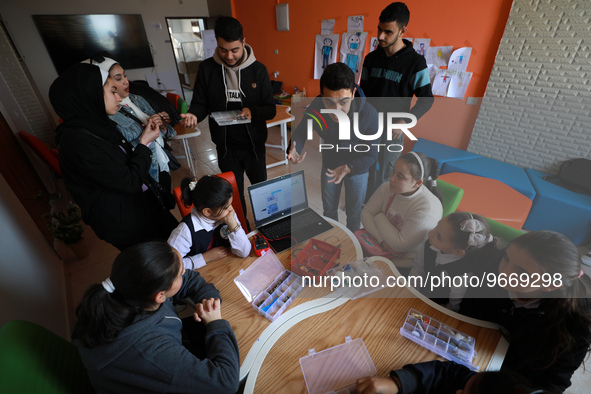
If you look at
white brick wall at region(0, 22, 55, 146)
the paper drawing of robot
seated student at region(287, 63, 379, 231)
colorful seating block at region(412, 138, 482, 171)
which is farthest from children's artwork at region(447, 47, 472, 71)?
white brick wall at region(0, 22, 55, 146)

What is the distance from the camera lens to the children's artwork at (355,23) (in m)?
3.21

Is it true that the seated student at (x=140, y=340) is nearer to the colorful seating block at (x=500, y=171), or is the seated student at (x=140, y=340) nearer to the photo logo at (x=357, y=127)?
the photo logo at (x=357, y=127)

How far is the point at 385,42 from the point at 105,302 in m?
1.94

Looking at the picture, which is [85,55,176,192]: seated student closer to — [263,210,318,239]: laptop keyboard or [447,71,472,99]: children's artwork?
[263,210,318,239]: laptop keyboard

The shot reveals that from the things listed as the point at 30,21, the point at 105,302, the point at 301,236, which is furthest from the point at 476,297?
the point at 30,21

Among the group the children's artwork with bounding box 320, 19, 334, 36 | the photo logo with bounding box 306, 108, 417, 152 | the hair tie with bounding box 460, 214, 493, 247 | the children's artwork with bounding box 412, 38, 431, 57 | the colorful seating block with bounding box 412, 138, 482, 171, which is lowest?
the hair tie with bounding box 460, 214, 493, 247

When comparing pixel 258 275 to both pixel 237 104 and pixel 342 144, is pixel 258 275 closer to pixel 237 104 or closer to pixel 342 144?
pixel 342 144

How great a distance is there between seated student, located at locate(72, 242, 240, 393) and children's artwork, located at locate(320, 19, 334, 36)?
375 cm

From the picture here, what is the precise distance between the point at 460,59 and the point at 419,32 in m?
0.53

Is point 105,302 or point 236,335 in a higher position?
point 105,302

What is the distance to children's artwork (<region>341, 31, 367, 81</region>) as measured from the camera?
10.8ft

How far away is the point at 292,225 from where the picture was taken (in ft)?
4.79

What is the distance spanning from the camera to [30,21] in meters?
4.09

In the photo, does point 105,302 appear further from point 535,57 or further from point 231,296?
point 535,57
